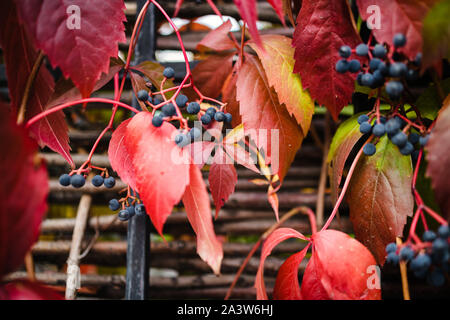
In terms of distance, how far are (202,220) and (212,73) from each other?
1.03ft

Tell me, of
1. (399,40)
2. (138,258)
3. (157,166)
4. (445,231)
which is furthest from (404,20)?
(138,258)

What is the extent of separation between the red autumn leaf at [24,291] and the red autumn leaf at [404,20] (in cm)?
49

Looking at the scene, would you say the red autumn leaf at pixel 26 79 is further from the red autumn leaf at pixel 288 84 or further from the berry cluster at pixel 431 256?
the berry cluster at pixel 431 256

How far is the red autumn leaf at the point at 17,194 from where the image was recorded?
27 centimetres

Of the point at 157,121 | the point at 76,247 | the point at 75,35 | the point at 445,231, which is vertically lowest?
the point at 76,247

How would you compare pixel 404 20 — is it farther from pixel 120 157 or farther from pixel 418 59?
pixel 120 157

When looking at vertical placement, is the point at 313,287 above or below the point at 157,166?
below

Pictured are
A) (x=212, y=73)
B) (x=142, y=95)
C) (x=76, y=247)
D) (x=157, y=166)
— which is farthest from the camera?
(x=76, y=247)

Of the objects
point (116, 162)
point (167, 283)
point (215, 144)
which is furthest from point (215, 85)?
point (167, 283)

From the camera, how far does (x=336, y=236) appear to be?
430 mm

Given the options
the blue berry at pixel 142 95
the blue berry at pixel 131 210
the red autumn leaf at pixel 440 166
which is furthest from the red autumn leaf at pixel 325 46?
the blue berry at pixel 131 210

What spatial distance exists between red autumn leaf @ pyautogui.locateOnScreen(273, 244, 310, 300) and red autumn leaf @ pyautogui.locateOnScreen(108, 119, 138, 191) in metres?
0.26

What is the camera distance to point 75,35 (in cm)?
41
